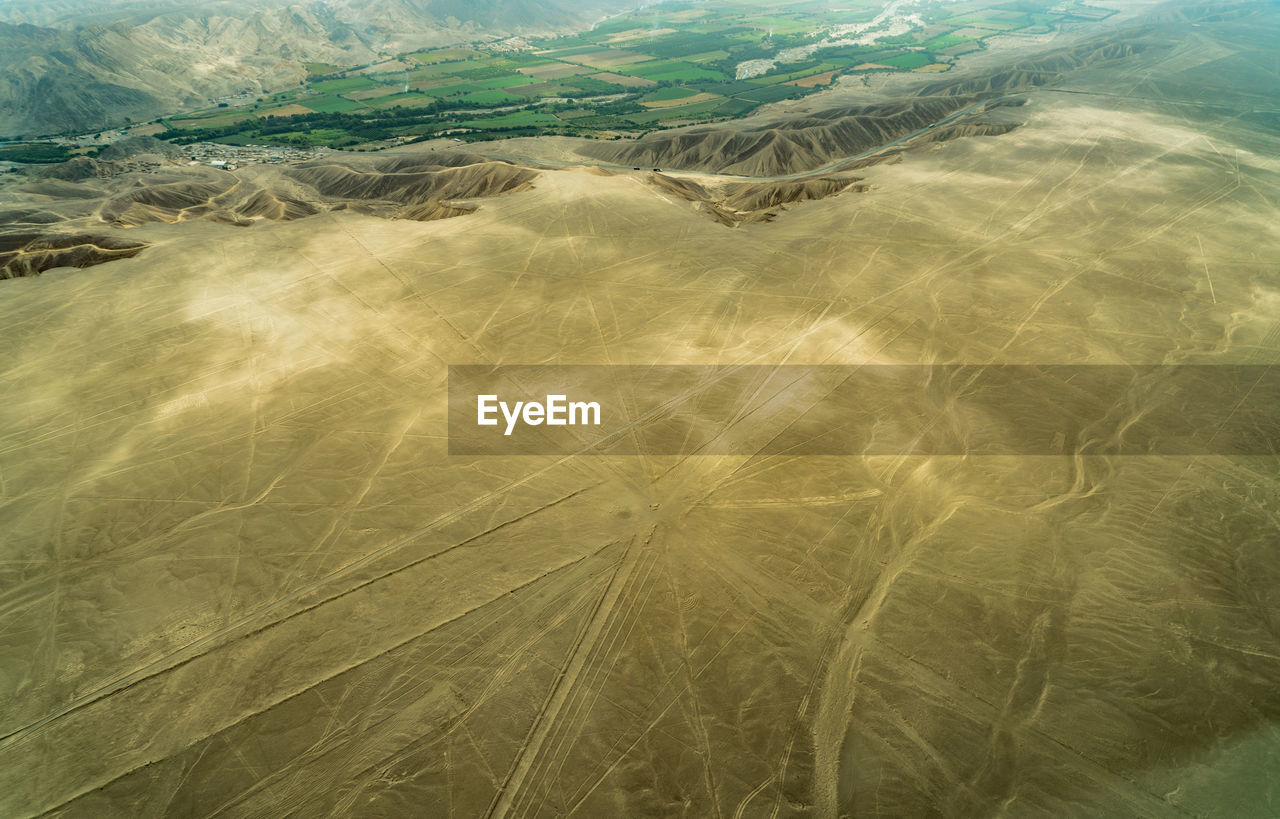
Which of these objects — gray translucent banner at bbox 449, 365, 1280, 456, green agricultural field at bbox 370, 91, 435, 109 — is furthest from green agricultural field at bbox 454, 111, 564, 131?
gray translucent banner at bbox 449, 365, 1280, 456

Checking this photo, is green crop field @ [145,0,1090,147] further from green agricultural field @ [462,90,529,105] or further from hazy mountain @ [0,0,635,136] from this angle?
hazy mountain @ [0,0,635,136]

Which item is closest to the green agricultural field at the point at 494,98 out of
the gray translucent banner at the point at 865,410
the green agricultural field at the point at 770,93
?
the green agricultural field at the point at 770,93

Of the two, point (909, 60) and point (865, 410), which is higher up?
point (909, 60)

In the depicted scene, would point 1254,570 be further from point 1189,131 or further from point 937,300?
point 1189,131

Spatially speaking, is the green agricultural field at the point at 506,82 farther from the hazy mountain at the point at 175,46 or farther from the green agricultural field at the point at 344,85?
the hazy mountain at the point at 175,46

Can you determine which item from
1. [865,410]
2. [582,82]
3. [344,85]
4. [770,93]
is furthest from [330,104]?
[865,410]

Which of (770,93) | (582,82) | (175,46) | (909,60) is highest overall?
(175,46)

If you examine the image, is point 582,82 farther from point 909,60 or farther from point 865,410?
point 865,410
